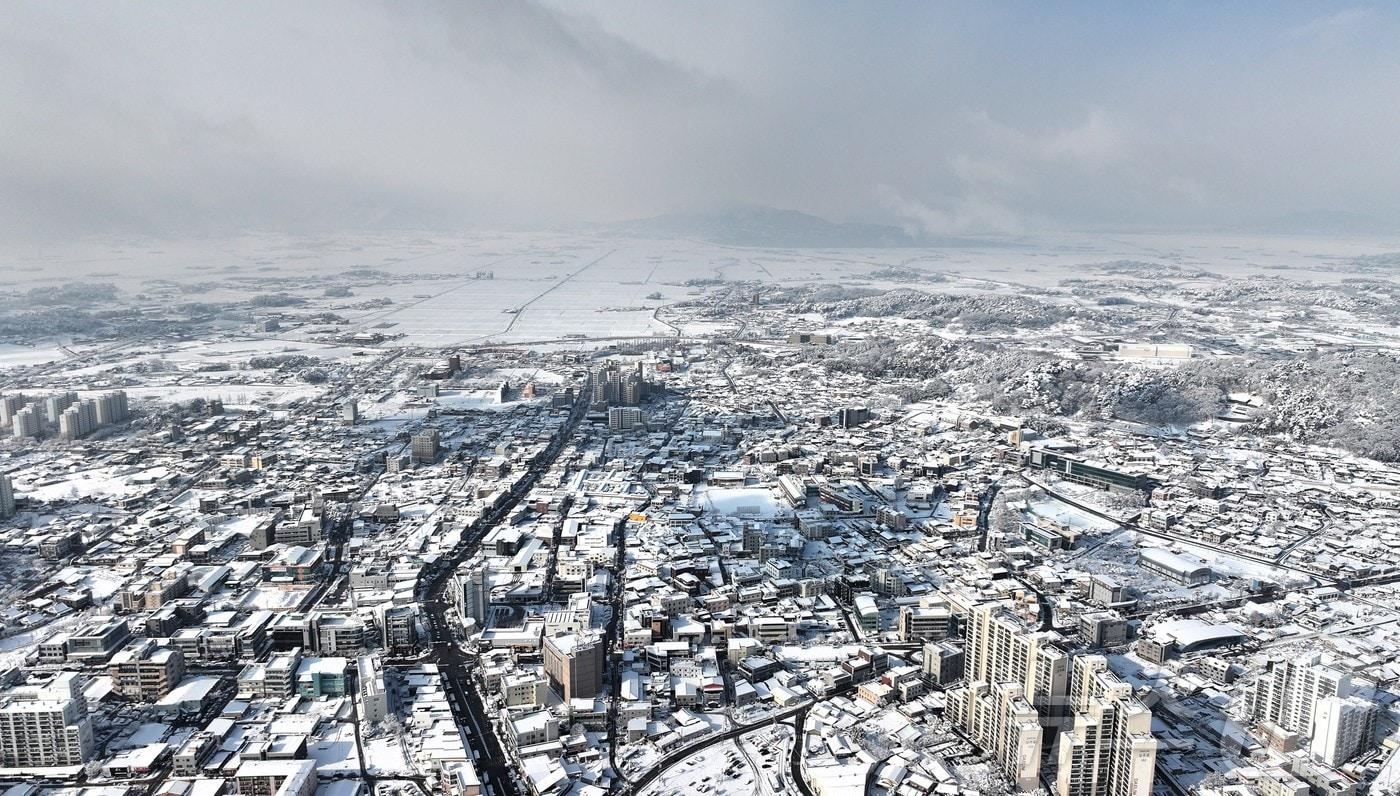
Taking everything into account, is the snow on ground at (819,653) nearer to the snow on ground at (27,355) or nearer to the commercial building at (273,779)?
the commercial building at (273,779)

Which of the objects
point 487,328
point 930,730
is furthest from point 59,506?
point 487,328

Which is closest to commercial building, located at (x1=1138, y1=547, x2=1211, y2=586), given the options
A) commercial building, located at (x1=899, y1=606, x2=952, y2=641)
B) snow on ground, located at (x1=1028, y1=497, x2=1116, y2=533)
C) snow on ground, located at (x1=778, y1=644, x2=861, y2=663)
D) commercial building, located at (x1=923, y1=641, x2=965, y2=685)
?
snow on ground, located at (x1=1028, y1=497, x2=1116, y2=533)

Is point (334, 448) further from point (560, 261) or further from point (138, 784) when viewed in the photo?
point (560, 261)

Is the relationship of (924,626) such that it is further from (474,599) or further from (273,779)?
(273,779)

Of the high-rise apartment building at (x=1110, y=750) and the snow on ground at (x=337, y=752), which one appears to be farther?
the snow on ground at (x=337, y=752)

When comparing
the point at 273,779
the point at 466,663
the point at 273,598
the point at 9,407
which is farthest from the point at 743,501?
the point at 9,407

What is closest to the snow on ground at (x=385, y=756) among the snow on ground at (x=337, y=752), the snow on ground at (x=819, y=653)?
the snow on ground at (x=337, y=752)

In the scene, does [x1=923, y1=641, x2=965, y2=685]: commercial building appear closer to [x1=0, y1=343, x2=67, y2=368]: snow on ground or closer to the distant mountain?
[x1=0, y1=343, x2=67, y2=368]: snow on ground
